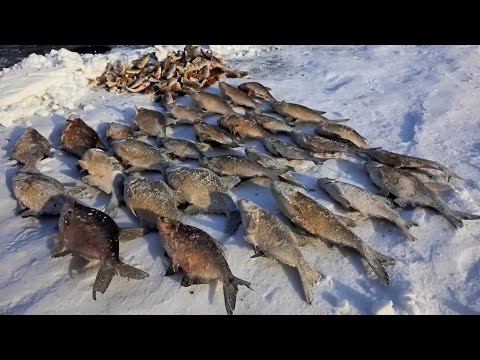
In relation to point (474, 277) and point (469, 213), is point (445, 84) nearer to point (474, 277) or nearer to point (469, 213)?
point (469, 213)

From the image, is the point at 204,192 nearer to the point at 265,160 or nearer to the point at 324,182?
the point at 265,160

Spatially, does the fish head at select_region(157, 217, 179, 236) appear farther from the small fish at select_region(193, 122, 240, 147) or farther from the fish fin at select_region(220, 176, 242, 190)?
the small fish at select_region(193, 122, 240, 147)

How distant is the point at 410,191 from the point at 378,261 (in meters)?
1.02

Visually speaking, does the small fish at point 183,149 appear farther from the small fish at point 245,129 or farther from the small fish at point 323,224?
the small fish at point 323,224

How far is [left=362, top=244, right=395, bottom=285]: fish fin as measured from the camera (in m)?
3.06

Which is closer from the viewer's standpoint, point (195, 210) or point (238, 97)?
point (195, 210)

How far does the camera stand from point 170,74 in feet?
21.7

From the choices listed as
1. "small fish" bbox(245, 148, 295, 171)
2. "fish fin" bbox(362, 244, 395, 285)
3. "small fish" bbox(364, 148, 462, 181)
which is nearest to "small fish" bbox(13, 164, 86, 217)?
"small fish" bbox(245, 148, 295, 171)

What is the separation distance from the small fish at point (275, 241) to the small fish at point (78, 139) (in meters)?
2.23

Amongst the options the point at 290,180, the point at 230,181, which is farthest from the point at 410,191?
the point at 230,181

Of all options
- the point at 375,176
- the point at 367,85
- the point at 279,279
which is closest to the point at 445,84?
the point at 367,85

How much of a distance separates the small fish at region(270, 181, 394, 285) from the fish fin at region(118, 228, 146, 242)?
1.21m

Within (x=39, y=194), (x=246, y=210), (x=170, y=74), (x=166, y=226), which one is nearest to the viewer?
(x=166, y=226)

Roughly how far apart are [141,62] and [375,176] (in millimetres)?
4632
